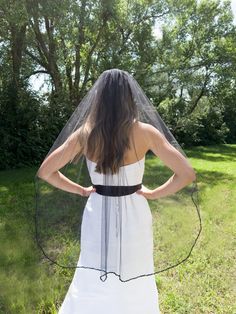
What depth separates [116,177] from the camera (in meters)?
2.52

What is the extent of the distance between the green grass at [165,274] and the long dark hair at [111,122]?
947 millimetres

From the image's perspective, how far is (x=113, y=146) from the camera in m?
2.38

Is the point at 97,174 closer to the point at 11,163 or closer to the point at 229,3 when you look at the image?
the point at 11,163

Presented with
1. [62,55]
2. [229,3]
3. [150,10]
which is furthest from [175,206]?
[229,3]

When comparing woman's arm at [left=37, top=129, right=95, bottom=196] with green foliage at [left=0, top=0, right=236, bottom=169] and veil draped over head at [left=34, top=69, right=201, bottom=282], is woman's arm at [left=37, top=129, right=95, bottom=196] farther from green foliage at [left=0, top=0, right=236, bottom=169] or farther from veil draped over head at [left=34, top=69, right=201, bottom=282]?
green foliage at [left=0, top=0, right=236, bottom=169]

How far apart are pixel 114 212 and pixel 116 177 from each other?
0.22m

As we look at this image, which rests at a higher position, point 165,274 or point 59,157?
point 59,157

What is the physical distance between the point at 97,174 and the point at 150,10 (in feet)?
60.3

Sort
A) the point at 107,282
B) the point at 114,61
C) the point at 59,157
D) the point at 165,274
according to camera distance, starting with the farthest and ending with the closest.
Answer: the point at 114,61
the point at 165,274
the point at 107,282
the point at 59,157

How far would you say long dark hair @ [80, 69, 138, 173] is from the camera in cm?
236

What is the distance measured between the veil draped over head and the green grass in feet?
1.19

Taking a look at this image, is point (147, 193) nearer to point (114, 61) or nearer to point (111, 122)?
point (111, 122)

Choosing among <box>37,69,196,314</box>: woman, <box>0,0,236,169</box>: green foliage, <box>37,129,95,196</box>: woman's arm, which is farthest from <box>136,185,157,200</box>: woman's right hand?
<box>0,0,236,169</box>: green foliage

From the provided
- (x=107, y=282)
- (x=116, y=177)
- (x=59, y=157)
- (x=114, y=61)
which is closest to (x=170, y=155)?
(x=116, y=177)
